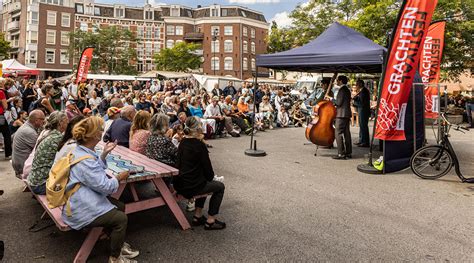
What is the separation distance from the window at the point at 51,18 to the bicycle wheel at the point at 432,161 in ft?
202

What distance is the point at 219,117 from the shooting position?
40.1 ft

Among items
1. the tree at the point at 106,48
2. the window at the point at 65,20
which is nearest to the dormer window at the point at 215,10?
the tree at the point at 106,48

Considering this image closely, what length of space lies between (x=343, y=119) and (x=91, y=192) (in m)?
6.60

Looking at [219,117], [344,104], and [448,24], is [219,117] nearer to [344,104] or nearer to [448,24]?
[344,104]

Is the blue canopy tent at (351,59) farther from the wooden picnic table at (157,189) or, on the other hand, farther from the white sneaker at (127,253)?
the white sneaker at (127,253)

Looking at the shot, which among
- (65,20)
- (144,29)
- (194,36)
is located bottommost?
(194,36)

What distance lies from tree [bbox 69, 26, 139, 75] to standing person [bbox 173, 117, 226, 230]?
47.6m

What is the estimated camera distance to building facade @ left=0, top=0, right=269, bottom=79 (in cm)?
5509

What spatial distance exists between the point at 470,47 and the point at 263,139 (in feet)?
56.0

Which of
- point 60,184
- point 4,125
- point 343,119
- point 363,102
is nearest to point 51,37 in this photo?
point 4,125

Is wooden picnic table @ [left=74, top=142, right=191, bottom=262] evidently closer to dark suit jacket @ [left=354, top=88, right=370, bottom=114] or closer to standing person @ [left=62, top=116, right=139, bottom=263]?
standing person @ [left=62, top=116, right=139, bottom=263]

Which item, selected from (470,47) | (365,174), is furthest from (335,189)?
(470,47)

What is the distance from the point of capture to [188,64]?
54.0m

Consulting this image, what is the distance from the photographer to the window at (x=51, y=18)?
55.3 m
